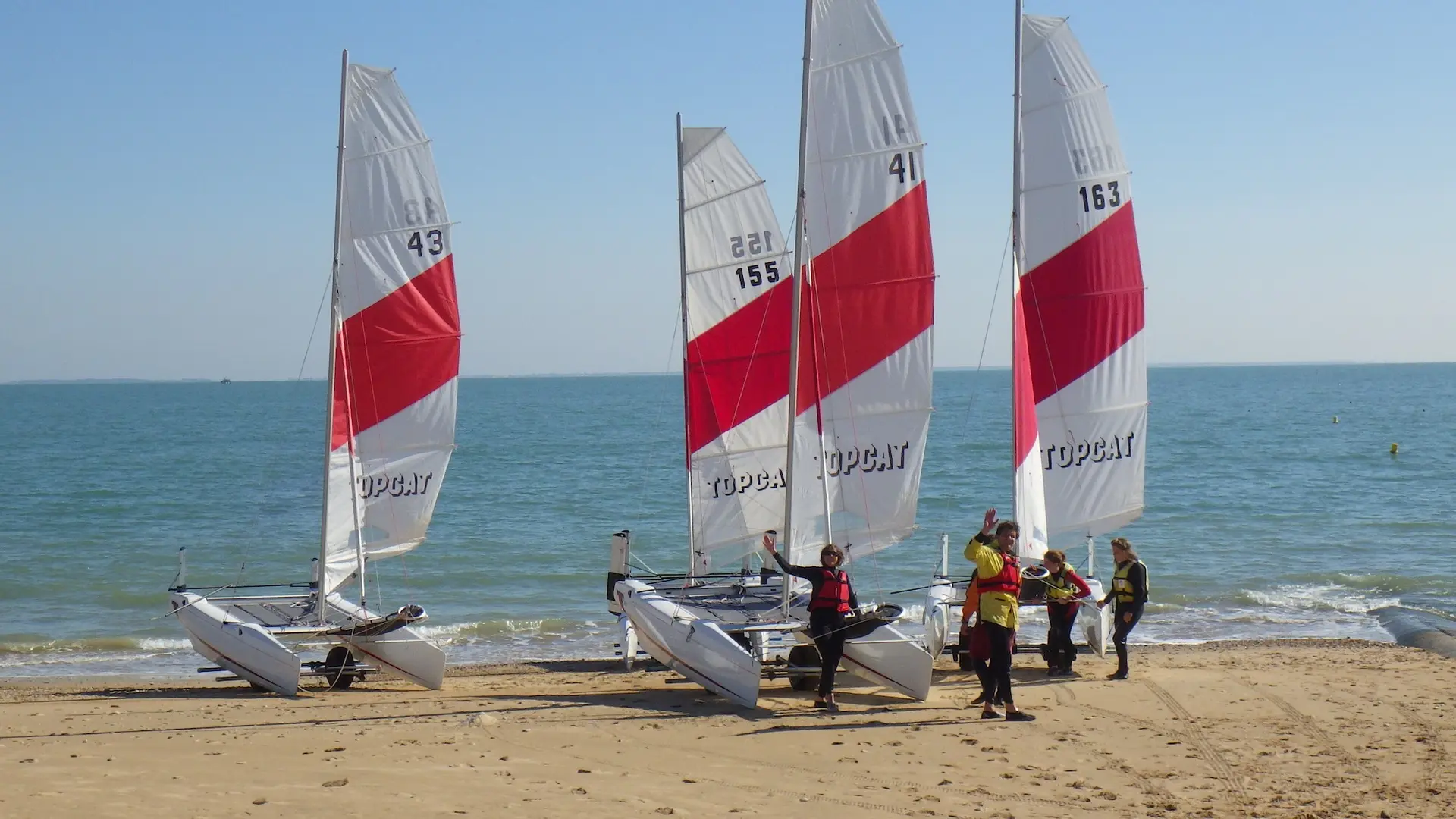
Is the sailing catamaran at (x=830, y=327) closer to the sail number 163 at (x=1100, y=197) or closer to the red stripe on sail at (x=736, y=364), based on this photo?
the red stripe on sail at (x=736, y=364)

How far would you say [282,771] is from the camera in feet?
21.5

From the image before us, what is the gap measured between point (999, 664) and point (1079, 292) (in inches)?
150

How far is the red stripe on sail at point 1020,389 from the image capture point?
32.8ft

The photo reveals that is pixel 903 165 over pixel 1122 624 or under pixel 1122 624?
over

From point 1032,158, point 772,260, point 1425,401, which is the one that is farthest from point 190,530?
point 1425,401

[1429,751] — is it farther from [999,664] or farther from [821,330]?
[821,330]

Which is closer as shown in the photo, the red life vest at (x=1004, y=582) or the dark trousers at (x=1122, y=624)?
the red life vest at (x=1004, y=582)

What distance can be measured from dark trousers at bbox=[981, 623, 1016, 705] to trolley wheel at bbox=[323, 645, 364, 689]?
15.3ft

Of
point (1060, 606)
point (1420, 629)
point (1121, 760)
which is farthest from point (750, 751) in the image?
point (1420, 629)

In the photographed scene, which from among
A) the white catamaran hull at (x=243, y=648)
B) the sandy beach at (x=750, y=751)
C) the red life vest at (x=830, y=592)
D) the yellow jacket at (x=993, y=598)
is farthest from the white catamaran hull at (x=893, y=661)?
the white catamaran hull at (x=243, y=648)

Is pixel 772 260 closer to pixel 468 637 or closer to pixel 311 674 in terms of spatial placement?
pixel 311 674

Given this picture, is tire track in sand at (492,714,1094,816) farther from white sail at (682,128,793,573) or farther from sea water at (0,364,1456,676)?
white sail at (682,128,793,573)

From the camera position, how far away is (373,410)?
10.1m

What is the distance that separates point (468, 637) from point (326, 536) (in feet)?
13.9
